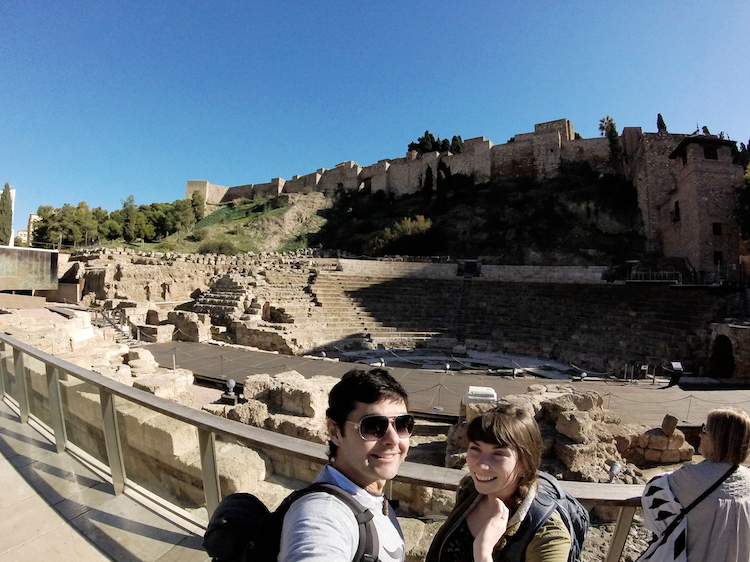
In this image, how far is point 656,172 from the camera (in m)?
24.6

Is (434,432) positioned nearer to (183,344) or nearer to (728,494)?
(728,494)

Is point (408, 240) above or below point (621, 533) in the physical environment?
above

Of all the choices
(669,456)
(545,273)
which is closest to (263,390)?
(669,456)

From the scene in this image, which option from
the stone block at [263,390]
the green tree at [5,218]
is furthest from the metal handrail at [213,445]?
the green tree at [5,218]

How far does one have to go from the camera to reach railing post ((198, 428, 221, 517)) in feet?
6.30

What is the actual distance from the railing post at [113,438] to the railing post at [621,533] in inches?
105

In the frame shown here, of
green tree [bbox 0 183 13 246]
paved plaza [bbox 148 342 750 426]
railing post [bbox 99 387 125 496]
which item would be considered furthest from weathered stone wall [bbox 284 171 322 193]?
railing post [bbox 99 387 125 496]

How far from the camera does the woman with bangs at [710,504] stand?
1.48m

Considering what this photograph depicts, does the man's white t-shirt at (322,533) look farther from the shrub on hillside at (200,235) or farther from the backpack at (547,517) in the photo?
the shrub on hillside at (200,235)

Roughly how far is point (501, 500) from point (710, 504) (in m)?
0.90

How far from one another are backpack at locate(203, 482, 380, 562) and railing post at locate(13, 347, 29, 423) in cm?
371

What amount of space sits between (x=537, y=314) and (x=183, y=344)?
14049mm

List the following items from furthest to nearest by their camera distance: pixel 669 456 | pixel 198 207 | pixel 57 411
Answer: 1. pixel 198 207
2. pixel 669 456
3. pixel 57 411

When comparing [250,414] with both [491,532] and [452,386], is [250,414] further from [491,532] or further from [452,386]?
[452,386]
